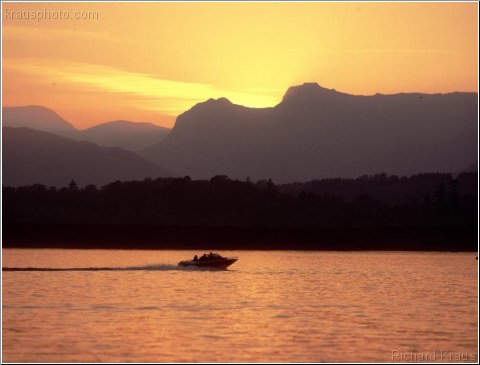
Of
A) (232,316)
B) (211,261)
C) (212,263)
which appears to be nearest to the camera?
(232,316)

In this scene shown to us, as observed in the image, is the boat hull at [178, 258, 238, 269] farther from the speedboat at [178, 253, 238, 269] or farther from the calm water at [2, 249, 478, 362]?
the calm water at [2, 249, 478, 362]

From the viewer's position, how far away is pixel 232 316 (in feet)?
230

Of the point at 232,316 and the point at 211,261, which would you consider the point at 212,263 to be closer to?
the point at 211,261

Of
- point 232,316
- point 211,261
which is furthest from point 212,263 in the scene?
point 232,316

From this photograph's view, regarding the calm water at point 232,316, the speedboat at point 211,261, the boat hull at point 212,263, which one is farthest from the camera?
the speedboat at point 211,261

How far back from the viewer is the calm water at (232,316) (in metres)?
54.0

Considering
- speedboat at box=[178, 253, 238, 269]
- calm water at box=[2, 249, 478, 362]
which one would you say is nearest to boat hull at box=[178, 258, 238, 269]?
speedboat at box=[178, 253, 238, 269]

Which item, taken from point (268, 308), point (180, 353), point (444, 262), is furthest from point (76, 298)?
point (444, 262)

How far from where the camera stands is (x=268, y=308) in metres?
76.9

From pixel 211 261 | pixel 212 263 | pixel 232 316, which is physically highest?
pixel 211 261

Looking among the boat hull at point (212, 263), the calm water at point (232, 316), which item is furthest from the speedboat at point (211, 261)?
the calm water at point (232, 316)

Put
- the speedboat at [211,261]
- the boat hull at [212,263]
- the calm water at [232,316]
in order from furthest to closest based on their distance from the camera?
1. the speedboat at [211,261]
2. the boat hull at [212,263]
3. the calm water at [232,316]

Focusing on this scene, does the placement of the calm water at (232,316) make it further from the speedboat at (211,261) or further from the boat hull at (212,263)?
the speedboat at (211,261)

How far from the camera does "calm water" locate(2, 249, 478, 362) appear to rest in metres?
54.0
